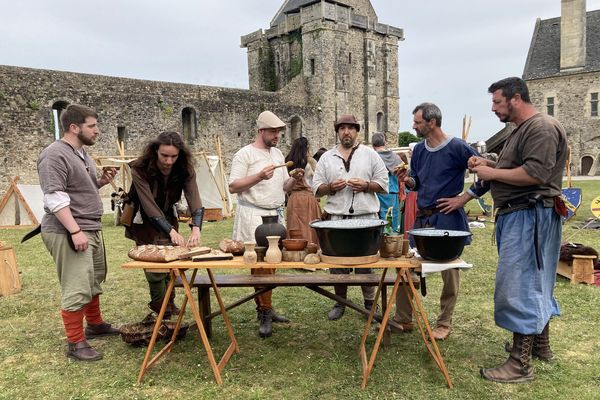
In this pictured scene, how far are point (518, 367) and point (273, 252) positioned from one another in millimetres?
1628

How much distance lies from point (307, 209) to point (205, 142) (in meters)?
15.9

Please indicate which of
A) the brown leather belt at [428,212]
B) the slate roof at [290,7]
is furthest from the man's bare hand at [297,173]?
the slate roof at [290,7]

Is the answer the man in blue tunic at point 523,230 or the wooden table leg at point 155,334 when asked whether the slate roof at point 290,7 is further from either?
the wooden table leg at point 155,334

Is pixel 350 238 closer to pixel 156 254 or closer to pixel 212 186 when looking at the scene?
pixel 156 254

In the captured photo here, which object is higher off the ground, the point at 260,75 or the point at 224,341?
the point at 260,75

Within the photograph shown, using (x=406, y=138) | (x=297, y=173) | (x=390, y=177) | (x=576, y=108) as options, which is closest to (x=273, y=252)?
(x=297, y=173)

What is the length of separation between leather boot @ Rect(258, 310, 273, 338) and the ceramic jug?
109cm

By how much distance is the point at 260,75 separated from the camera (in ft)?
97.0

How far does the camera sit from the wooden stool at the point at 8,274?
488cm

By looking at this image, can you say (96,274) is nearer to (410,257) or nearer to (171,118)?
(410,257)

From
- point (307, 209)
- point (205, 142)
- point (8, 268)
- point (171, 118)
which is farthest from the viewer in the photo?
point (205, 142)

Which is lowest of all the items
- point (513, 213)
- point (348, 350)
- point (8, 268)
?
point (348, 350)

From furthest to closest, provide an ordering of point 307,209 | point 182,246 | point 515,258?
point 307,209 < point 182,246 < point 515,258

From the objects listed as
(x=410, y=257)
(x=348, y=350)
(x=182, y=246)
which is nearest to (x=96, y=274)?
(x=182, y=246)
